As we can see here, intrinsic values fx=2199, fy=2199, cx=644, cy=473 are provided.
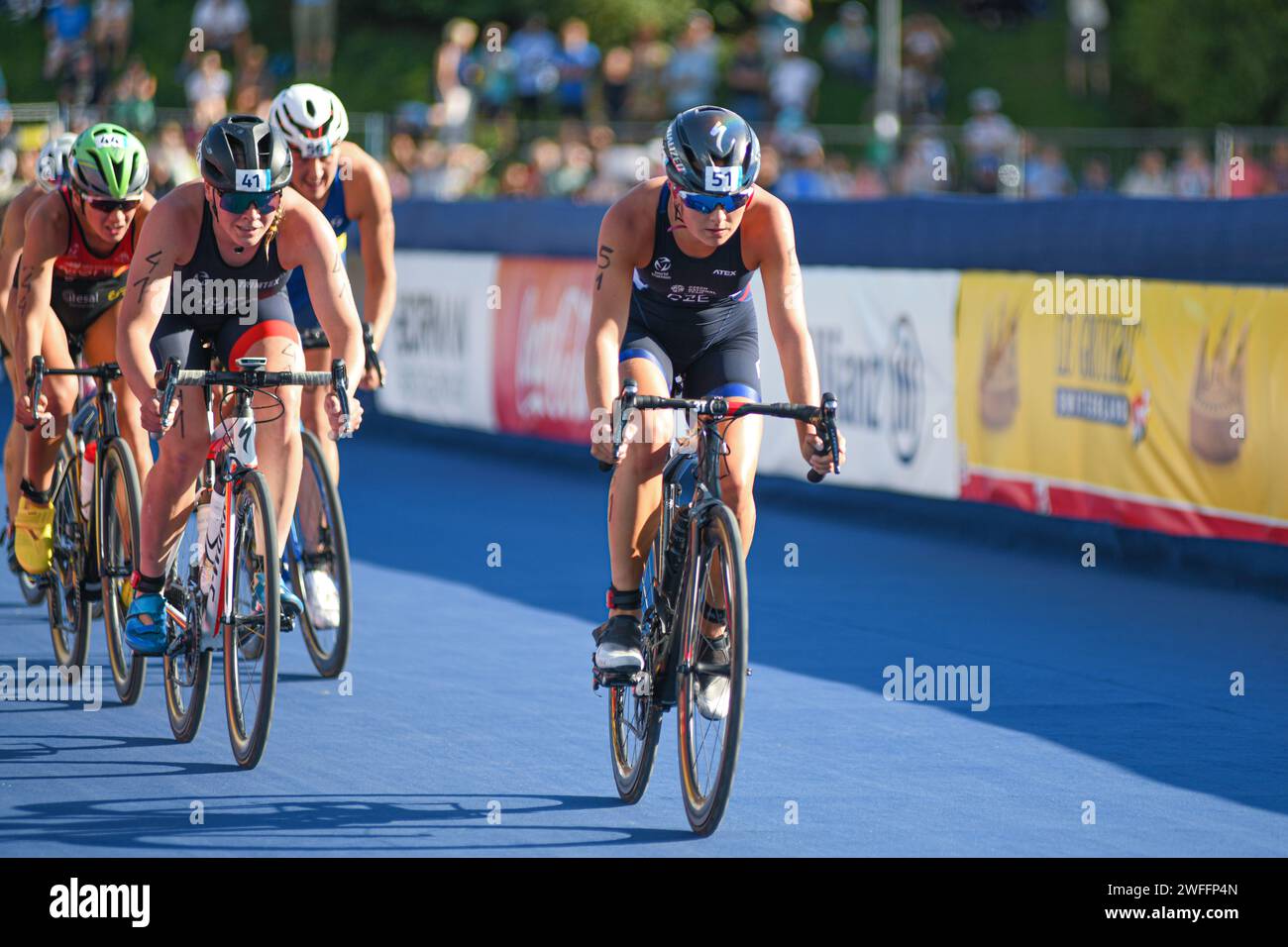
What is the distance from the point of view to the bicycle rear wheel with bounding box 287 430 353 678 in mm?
8148

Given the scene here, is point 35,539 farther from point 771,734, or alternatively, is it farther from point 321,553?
point 771,734

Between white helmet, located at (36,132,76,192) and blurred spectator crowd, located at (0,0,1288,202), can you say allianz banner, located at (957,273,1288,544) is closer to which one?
blurred spectator crowd, located at (0,0,1288,202)

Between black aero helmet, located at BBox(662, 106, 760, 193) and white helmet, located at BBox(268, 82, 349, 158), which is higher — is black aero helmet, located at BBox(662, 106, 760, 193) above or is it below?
below

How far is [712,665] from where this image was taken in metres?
5.96

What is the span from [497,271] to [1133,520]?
6719 mm

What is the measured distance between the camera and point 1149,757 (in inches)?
273

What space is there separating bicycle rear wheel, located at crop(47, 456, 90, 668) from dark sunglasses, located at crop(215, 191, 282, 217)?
1.88 metres

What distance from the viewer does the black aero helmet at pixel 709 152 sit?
599 centimetres

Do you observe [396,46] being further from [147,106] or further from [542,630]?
[542,630]

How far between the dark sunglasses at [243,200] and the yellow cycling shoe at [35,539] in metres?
2.29

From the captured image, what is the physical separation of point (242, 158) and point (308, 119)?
6.05ft

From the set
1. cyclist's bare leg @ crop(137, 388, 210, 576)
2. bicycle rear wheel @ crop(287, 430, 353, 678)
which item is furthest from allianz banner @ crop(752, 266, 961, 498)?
cyclist's bare leg @ crop(137, 388, 210, 576)

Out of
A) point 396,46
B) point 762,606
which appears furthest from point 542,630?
point 396,46

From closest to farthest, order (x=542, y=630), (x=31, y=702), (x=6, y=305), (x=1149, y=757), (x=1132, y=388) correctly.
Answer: (x=1149, y=757) < (x=31, y=702) < (x=6, y=305) < (x=542, y=630) < (x=1132, y=388)
